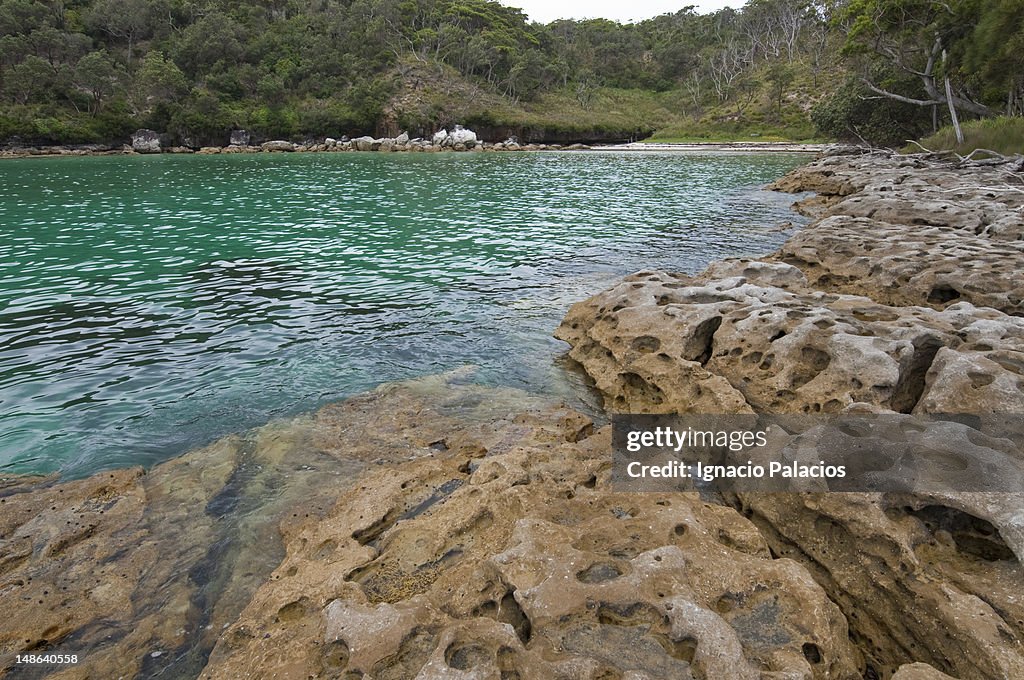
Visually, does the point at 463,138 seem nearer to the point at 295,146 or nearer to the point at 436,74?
the point at 295,146

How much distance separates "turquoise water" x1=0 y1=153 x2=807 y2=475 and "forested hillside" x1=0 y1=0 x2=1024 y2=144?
31.3 meters

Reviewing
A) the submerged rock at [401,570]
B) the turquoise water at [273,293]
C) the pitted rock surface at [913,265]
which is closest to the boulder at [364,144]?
the turquoise water at [273,293]

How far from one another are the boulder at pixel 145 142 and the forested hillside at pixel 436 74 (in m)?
2.15

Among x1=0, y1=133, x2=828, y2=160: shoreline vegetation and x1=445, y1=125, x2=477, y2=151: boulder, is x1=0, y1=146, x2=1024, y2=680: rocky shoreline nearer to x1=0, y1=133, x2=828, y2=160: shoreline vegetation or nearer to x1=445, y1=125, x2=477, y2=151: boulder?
x1=0, y1=133, x2=828, y2=160: shoreline vegetation

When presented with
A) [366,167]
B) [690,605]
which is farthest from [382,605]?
[366,167]

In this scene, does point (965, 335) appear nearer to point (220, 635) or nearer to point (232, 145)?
point (220, 635)

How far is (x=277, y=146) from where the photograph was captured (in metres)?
93.8

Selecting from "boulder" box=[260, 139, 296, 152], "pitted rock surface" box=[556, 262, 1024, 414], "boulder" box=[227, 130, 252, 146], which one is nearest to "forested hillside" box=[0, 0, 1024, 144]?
"boulder" box=[227, 130, 252, 146]

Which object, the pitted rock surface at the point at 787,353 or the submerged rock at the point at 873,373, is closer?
the submerged rock at the point at 873,373

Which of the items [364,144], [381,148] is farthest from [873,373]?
[364,144]

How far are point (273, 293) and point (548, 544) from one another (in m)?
12.4

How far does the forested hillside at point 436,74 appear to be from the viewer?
65562mm

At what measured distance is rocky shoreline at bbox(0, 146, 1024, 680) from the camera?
143 inches

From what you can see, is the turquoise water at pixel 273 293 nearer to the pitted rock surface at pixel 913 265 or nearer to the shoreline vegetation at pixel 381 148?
the pitted rock surface at pixel 913 265
